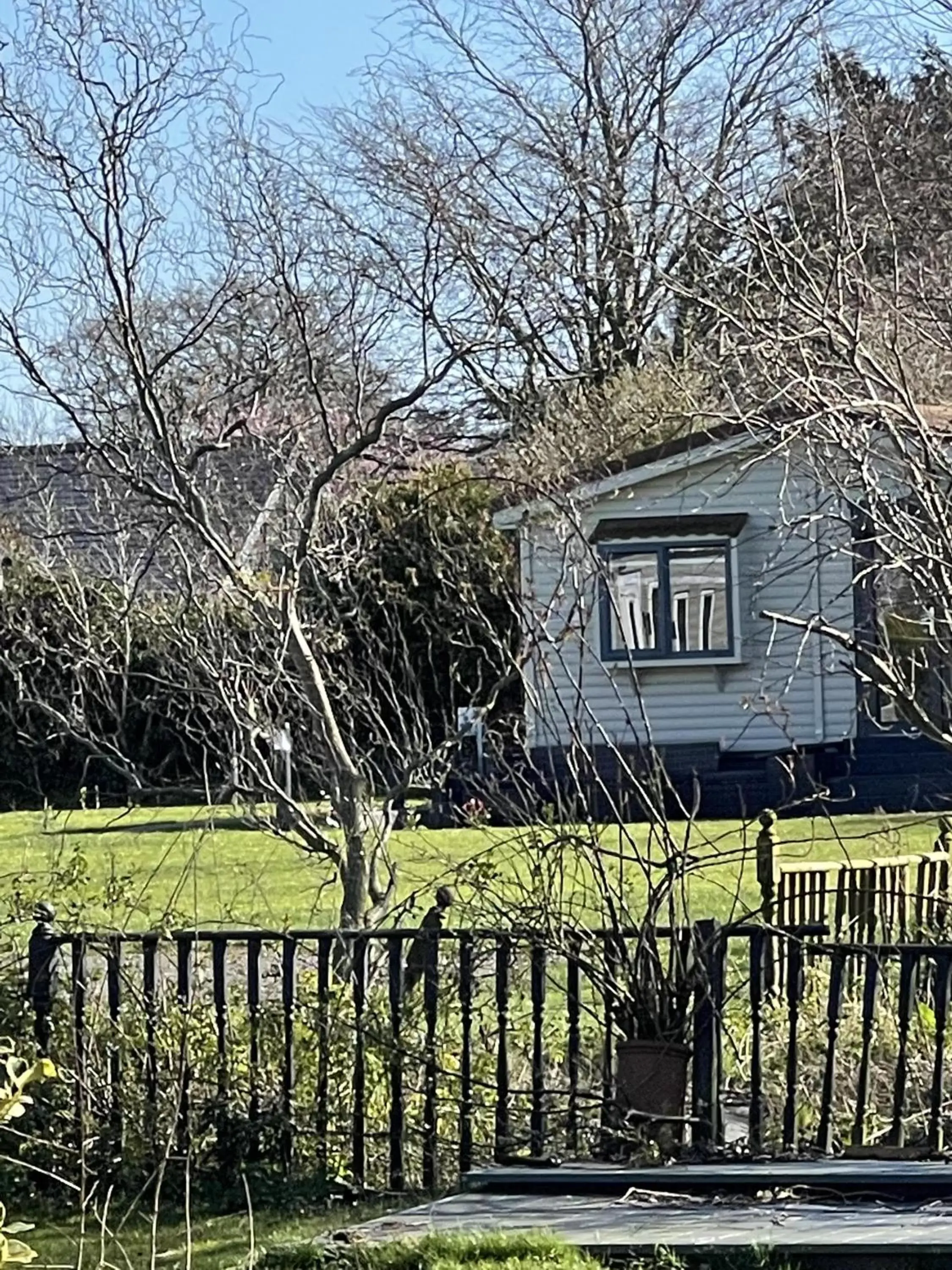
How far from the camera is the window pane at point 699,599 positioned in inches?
830

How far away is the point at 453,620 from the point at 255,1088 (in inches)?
393

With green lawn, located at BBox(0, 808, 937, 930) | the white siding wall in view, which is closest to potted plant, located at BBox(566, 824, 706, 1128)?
green lawn, located at BBox(0, 808, 937, 930)

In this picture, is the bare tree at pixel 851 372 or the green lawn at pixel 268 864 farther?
the green lawn at pixel 268 864

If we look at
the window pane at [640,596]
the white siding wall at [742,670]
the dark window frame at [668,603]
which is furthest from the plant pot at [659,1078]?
the window pane at [640,596]

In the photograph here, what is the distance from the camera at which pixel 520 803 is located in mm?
7180

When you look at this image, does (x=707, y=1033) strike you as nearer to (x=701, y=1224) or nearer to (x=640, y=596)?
(x=701, y=1224)

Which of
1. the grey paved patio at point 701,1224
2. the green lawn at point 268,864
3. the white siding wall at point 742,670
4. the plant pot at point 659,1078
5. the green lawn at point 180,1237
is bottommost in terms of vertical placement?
the green lawn at point 180,1237

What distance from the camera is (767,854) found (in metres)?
8.04

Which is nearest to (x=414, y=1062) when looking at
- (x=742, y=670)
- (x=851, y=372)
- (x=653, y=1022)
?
(x=653, y=1022)

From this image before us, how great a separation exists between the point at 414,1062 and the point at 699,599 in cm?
1552

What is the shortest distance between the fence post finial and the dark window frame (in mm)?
12136

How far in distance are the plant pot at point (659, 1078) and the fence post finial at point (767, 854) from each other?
5.75ft

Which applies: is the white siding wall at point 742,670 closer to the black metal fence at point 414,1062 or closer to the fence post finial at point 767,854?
the fence post finial at point 767,854

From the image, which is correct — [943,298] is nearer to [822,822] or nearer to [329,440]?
[329,440]
